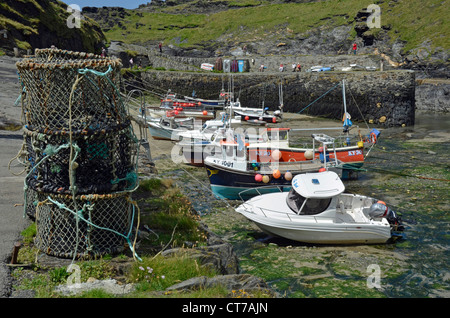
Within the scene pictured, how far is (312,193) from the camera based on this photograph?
40.8 feet

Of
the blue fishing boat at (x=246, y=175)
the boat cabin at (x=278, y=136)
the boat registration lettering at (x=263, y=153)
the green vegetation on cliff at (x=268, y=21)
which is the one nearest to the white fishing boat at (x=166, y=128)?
the boat cabin at (x=278, y=136)

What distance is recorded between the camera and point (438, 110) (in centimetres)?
4128

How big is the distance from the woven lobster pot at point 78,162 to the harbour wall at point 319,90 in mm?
30571

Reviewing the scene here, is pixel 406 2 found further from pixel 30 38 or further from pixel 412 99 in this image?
pixel 30 38

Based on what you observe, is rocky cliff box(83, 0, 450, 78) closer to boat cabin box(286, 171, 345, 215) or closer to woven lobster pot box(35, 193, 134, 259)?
boat cabin box(286, 171, 345, 215)

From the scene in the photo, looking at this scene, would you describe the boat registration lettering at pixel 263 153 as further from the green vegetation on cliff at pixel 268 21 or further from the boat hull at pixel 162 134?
the green vegetation on cliff at pixel 268 21

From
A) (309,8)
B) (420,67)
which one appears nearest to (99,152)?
(420,67)

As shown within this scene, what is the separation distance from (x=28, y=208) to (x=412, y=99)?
3400 centimetres

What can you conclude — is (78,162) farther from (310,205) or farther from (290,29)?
(290,29)

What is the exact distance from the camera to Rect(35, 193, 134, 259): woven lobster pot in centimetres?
591

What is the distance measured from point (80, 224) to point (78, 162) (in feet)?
2.76

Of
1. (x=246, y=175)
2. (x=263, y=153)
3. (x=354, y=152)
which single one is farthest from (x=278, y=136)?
(x=246, y=175)

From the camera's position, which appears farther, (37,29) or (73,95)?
(37,29)

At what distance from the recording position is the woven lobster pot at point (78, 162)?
586cm
